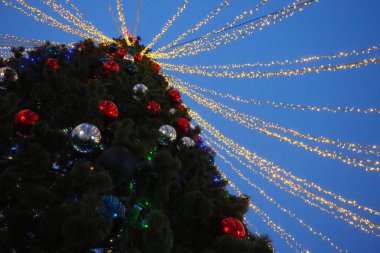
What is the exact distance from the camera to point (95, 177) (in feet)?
4.85

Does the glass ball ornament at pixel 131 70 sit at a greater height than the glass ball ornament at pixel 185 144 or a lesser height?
greater

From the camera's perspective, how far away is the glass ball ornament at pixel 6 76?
89.1 inches

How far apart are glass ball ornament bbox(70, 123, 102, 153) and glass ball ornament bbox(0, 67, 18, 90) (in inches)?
35.4

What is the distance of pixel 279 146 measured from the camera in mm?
141250

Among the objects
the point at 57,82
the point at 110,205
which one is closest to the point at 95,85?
the point at 57,82

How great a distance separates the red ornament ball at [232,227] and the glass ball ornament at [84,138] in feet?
3.09

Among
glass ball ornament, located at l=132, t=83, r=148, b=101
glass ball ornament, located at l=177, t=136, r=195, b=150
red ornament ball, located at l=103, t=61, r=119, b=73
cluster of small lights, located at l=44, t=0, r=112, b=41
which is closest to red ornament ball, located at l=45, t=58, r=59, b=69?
red ornament ball, located at l=103, t=61, r=119, b=73

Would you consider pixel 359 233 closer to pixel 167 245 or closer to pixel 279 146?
pixel 279 146

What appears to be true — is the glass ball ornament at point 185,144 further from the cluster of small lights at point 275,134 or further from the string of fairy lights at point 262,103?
the cluster of small lights at point 275,134

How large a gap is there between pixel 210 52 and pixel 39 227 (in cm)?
17347

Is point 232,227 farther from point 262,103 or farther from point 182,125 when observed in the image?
point 262,103

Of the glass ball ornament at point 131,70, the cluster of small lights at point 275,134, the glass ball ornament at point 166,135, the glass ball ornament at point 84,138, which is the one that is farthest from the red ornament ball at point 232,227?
the cluster of small lights at point 275,134

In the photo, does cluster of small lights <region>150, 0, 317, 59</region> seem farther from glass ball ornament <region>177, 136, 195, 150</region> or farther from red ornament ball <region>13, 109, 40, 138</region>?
red ornament ball <region>13, 109, 40, 138</region>

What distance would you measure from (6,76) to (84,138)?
1.01m
